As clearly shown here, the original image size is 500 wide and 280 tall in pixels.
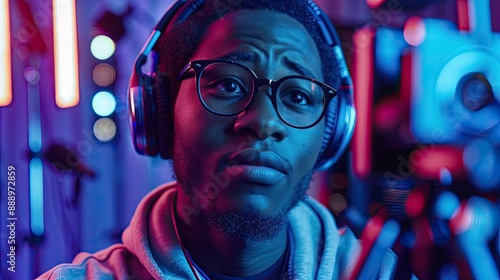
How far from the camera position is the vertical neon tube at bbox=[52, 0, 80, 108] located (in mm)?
854

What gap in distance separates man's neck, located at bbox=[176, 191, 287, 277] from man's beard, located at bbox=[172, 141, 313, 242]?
0.03m

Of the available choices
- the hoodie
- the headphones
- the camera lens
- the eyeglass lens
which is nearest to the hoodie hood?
the hoodie

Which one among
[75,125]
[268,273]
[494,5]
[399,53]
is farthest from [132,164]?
[494,5]

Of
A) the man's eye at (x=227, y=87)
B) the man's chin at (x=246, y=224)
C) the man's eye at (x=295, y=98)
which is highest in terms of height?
the man's eye at (x=227, y=87)

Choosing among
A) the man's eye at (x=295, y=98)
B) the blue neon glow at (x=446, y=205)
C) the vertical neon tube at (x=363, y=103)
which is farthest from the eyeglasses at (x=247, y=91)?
the blue neon glow at (x=446, y=205)

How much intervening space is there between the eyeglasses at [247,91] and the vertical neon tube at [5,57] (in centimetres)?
35

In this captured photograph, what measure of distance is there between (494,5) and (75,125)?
102 centimetres

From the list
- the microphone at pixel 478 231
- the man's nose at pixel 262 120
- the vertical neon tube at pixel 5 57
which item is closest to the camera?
the man's nose at pixel 262 120

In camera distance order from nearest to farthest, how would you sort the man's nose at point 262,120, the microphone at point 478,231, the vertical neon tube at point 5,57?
1. the man's nose at point 262,120
2. the vertical neon tube at point 5,57
3. the microphone at point 478,231

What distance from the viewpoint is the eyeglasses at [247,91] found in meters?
0.71

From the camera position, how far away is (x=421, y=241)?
1014mm

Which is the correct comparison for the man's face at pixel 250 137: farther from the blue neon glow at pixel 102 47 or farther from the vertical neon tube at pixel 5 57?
the vertical neon tube at pixel 5 57

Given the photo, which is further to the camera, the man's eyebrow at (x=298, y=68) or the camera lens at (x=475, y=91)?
the camera lens at (x=475, y=91)

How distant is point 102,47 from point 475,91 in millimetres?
861
